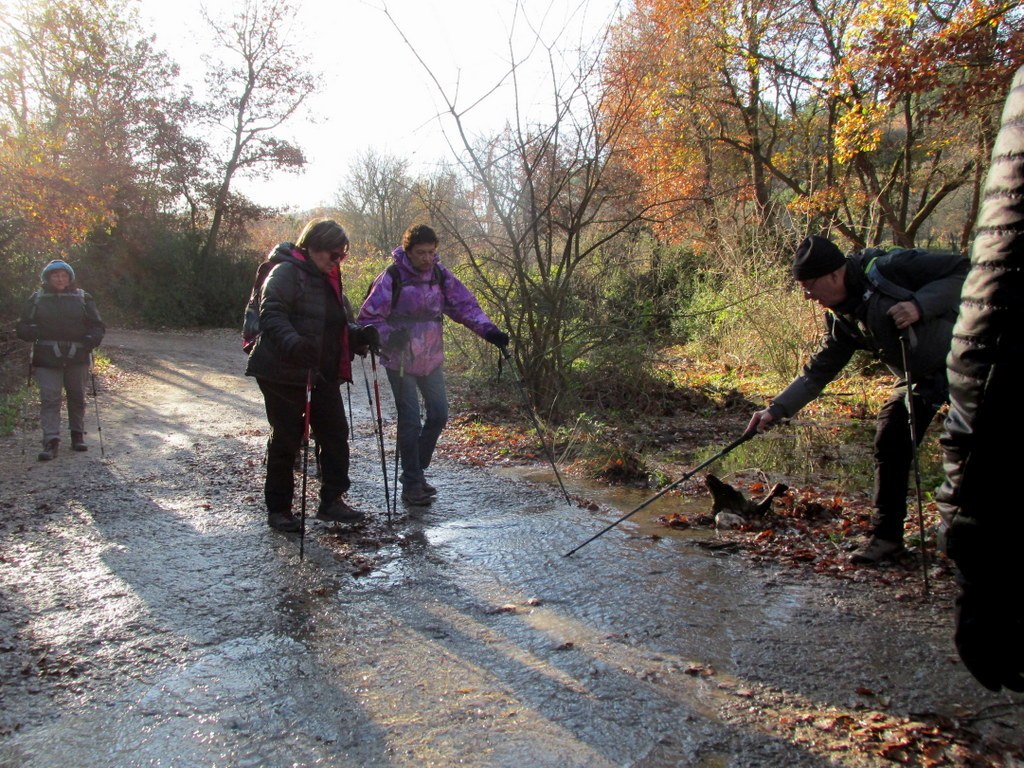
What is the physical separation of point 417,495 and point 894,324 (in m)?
A: 3.55

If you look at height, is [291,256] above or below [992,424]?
above

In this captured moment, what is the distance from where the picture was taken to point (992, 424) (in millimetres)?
1707

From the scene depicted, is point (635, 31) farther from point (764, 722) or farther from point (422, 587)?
point (764, 722)

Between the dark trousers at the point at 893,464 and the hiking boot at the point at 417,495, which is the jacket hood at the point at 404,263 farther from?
the dark trousers at the point at 893,464

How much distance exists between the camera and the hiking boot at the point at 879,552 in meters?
4.30

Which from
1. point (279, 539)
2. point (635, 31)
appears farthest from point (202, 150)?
point (279, 539)

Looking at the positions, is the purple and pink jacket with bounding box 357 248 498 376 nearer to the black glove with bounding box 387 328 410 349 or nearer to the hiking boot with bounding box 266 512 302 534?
the black glove with bounding box 387 328 410 349

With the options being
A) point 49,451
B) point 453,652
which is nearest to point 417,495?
point 453,652

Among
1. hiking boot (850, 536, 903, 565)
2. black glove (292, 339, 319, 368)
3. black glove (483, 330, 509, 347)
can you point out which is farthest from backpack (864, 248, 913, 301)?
black glove (292, 339, 319, 368)

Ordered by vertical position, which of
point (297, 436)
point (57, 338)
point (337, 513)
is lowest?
point (337, 513)

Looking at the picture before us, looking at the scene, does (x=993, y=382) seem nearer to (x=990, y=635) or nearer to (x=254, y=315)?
(x=990, y=635)

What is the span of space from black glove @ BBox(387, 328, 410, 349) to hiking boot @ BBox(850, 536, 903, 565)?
3.31 m

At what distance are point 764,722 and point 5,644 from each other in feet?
10.9

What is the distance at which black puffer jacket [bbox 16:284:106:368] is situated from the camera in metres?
8.09
